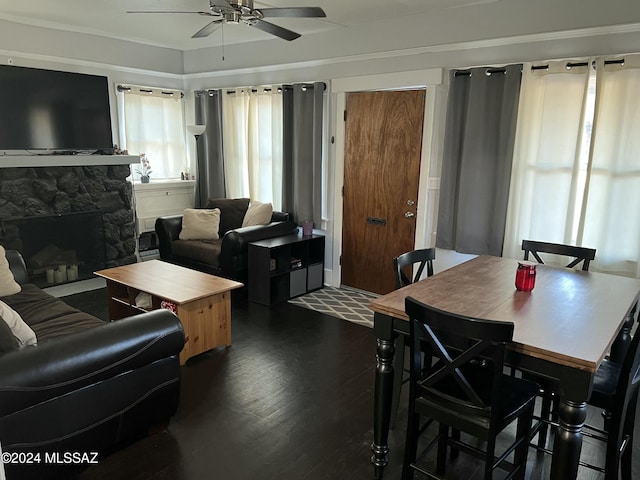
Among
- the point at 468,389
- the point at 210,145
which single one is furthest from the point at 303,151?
the point at 468,389

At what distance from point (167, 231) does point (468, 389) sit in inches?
171

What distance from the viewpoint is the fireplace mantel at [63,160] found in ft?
14.6

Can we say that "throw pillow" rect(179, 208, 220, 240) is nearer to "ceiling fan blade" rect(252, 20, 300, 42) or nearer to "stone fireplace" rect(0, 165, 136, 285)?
"stone fireplace" rect(0, 165, 136, 285)

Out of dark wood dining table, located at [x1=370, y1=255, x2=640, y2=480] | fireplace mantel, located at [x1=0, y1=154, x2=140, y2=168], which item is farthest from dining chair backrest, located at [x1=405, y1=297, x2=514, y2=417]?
fireplace mantel, located at [x1=0, y1=154, x2=140, y2=168]

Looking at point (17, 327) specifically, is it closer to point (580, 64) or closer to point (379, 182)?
point (379, 182)

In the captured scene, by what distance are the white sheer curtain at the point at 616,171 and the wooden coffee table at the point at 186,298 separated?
2.81 m

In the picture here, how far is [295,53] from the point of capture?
16.6 ft

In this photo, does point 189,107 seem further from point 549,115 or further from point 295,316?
point 549,115

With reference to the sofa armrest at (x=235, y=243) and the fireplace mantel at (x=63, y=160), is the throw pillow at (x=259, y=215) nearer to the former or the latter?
the sofa armrest at (x=235, y=243)

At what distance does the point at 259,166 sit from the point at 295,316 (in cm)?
221

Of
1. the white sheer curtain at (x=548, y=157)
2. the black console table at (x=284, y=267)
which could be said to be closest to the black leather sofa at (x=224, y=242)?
the black console table at (x=284, y=267)

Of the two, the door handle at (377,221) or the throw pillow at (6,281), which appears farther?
the door handle at (377,221)

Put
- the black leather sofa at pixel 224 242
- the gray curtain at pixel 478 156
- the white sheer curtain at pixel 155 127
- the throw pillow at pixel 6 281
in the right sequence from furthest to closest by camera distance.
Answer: the white sheer curtain at pixel 155 127
the black leather sofa at pixel 224 242
the gray curtain at pixel 478 156
the throw pillow at pixel 6 281

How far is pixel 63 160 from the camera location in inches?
188
